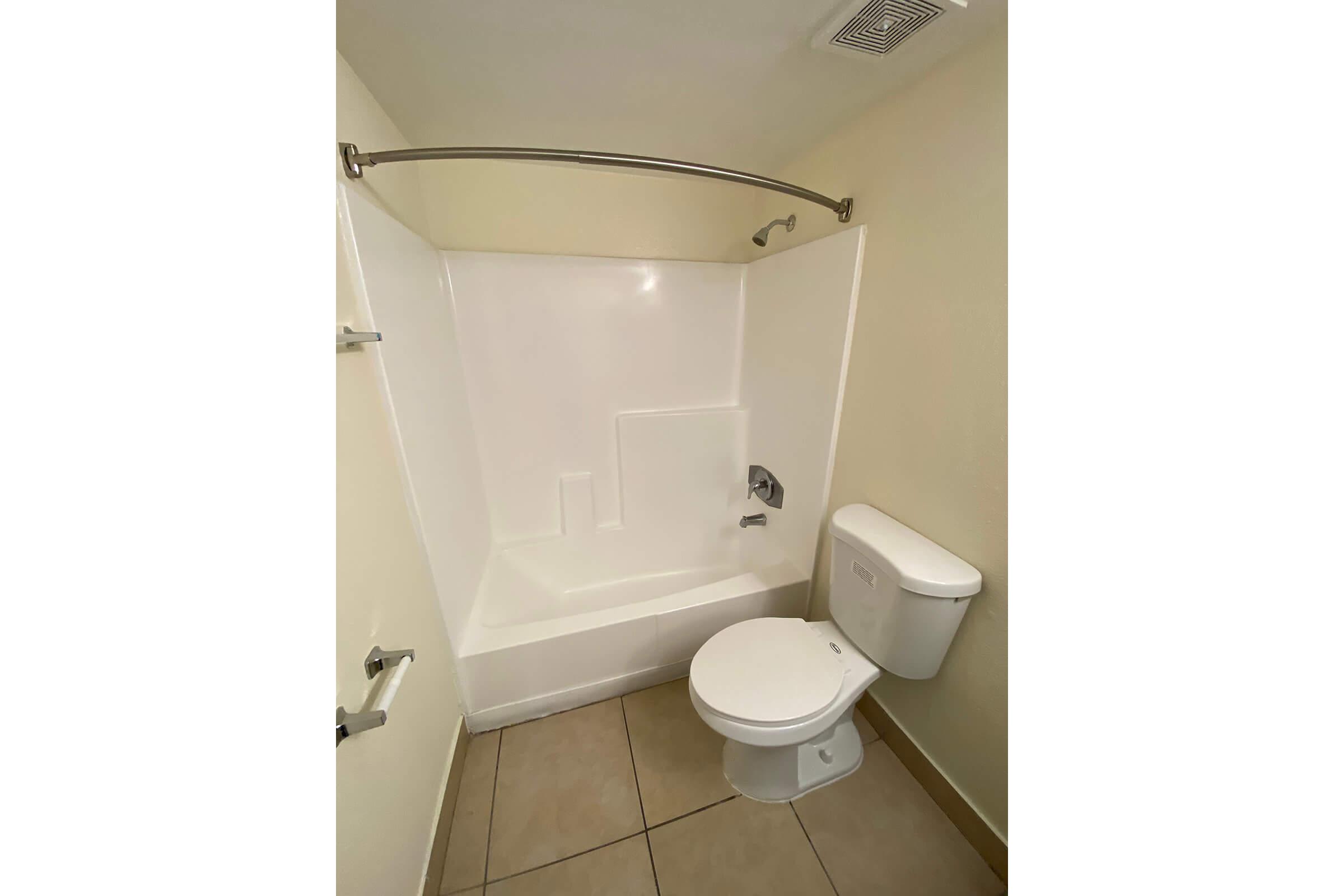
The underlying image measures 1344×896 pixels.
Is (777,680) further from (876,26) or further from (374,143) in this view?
(374,143)

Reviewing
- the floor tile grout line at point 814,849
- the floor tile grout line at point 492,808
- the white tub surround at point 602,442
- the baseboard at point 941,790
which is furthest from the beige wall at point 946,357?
the floor tile grout line at point 492,808

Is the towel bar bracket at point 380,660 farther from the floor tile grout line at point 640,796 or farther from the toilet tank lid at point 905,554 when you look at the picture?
the toilet tank lid at point 905,554

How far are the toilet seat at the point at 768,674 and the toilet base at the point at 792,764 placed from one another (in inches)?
8.8

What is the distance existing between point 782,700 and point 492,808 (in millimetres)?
876

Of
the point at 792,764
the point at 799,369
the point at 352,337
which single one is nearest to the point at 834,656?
the point at 792,764

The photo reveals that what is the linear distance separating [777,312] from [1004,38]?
0.90 metres

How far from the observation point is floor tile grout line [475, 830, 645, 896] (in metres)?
1.02

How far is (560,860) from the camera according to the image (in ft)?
3.48

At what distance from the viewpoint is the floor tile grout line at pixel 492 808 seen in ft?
3.41

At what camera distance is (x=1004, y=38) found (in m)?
0.84
